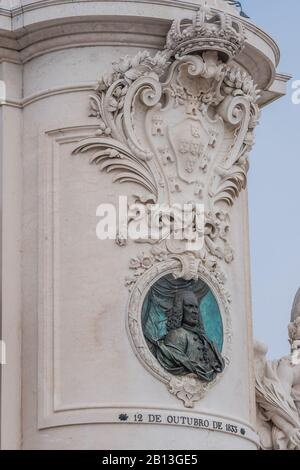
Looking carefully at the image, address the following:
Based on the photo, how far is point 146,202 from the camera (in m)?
24.2

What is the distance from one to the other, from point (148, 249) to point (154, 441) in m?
1.93

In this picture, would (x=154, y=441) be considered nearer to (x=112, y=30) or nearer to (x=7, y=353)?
(x=7, y=353)

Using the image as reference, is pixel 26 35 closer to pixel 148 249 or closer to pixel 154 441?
pixel 148 249

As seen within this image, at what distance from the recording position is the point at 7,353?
24.0 metres

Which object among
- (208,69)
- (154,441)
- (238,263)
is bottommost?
(154,441)

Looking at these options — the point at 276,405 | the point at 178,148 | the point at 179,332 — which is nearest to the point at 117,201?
the point at 178,148

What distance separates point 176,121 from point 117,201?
1.07 m

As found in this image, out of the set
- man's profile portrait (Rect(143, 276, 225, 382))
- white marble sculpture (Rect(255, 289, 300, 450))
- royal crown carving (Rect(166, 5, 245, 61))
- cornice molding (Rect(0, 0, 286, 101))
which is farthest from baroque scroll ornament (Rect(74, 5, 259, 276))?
white marble sculpture (Rect(255, 289, 300, 450))

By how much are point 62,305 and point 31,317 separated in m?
0.35

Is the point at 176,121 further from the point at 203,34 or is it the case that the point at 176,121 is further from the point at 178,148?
the point at 203,34

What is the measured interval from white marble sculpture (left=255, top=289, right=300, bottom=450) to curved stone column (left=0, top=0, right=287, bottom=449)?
66cm

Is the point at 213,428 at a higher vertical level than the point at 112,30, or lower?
lower

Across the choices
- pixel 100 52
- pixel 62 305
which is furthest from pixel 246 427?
pixel 100 52

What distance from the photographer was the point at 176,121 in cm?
2453
